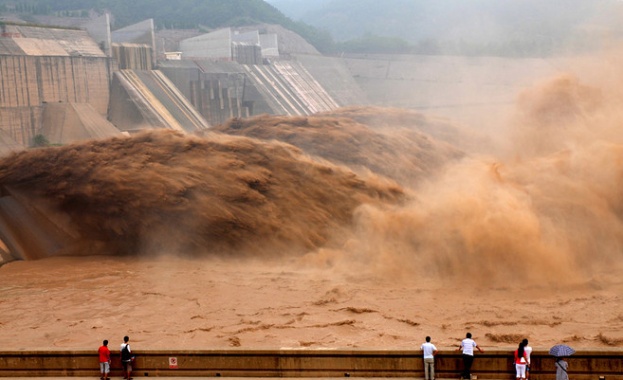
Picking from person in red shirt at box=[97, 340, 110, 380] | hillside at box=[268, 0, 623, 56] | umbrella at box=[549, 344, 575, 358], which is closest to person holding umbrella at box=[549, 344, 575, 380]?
umbrella at box=[549, 344, 575, 358]

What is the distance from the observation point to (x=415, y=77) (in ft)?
228

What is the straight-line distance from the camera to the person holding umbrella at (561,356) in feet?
32.9

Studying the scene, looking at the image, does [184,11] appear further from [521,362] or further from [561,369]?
[561,369]

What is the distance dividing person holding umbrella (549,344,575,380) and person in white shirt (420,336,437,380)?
1547mm

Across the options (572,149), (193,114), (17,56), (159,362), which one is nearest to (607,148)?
(572,149)

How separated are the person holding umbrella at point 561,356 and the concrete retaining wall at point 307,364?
0.48 m

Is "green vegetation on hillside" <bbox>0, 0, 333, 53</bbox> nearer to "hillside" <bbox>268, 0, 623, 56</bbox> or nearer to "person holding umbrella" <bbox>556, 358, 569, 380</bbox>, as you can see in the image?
"hillside" <bbox>268, 0, 623, 56</bbox>

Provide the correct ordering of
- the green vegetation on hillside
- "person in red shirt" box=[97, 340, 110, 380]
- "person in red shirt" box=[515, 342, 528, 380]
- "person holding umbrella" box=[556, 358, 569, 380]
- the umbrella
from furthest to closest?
the green vegetation on hillside < "person in red shirt" box=[97, 340, 110, 380] < "person in red shirt" box=[515, 342, 528, 380] < "person holding umbrella" box=[556, 358, 569, 380] < the umbrella

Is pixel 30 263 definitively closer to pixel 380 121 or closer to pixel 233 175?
pixel 233 175

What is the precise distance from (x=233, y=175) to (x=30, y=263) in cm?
564

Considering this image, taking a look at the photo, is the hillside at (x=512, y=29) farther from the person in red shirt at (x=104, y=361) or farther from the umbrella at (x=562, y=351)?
the person in red shirt at (x=104, y=361)

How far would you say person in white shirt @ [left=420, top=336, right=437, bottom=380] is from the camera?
1072 cm

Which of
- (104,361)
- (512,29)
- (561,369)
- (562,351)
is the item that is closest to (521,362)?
(561,369)

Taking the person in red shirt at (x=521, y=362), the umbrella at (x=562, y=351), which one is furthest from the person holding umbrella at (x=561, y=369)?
the person in red shirt at (x=521, y=362)
